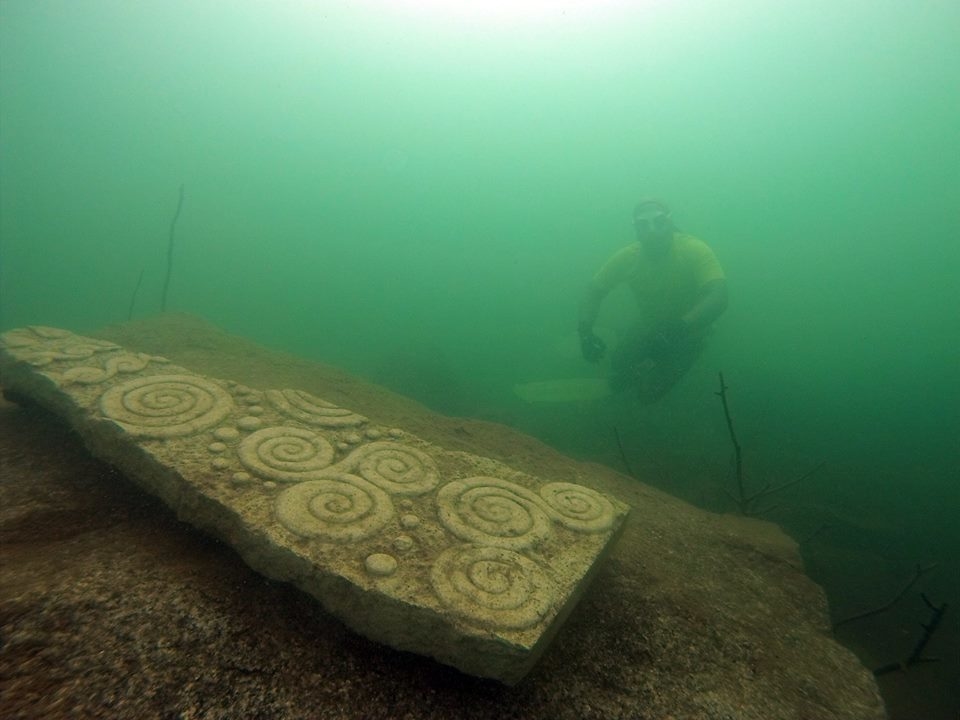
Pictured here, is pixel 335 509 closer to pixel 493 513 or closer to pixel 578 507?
pixel 493 513

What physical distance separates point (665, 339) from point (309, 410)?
23.3 ft

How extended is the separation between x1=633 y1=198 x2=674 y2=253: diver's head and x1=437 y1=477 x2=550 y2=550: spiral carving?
726 centimetres

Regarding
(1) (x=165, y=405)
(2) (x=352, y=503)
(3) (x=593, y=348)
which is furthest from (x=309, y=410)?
(3) (x=593, y=348)

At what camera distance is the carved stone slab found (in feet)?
6.29

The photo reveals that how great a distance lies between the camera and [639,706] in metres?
1.96

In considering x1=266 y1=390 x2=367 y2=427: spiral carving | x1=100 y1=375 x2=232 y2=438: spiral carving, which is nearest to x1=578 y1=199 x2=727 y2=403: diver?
x1=266 y1=390 x2=367 y2=427: spiral carving

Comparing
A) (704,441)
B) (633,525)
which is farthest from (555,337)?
(633,525)

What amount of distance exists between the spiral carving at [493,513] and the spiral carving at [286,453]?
0.74m

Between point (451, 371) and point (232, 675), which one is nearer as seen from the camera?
point (232, 675)

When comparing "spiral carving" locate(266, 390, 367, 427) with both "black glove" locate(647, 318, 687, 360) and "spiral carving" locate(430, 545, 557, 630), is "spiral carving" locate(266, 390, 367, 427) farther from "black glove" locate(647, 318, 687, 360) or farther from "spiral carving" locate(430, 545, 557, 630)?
"black glove" locate(647, 318, 687, 360)

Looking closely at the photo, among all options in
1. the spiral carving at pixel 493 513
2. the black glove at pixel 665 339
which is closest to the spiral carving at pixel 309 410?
Answer: the spiral carving at pixel 493 513

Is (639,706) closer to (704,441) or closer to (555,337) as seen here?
(704,441)

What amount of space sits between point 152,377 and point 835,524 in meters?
9.13

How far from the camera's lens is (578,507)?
2793 mm
